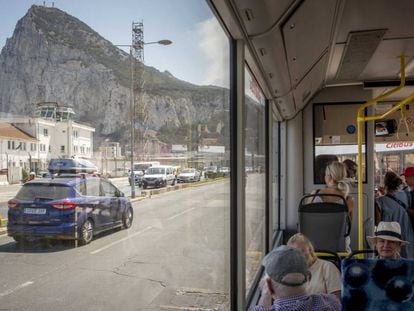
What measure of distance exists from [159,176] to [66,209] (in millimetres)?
508

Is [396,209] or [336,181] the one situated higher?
[336,181]

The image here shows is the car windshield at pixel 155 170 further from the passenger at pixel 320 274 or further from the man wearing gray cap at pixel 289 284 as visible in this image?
the passenger at pixel 320 274

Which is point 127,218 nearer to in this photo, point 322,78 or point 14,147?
point 14,147

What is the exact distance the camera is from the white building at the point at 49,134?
2.79ft

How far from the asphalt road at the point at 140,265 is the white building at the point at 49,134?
0.17 metres

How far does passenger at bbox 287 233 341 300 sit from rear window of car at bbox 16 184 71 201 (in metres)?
1.67

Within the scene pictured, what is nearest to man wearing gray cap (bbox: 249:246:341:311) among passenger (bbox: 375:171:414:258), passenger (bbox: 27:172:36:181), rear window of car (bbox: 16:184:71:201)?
rear window of car (bbox: 16:184:71:201)

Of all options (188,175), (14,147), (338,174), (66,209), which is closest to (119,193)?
(66,209)

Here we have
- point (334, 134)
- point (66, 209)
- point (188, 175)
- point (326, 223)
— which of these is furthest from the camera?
point (334, 134)

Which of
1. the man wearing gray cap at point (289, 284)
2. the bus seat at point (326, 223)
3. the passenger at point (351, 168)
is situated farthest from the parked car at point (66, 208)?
the passenger at point (351, 168)

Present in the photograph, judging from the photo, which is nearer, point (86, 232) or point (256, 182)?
point (86, 232)

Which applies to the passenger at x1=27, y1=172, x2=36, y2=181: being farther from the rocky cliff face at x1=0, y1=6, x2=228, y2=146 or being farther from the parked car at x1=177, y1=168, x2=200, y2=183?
the parked car at x1=177, y1=168, x2=200, y2=183

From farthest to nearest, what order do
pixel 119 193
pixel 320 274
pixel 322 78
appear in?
pixel 322 78
pixel 320 274
pixel 119 193

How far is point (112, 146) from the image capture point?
3.74 ft
